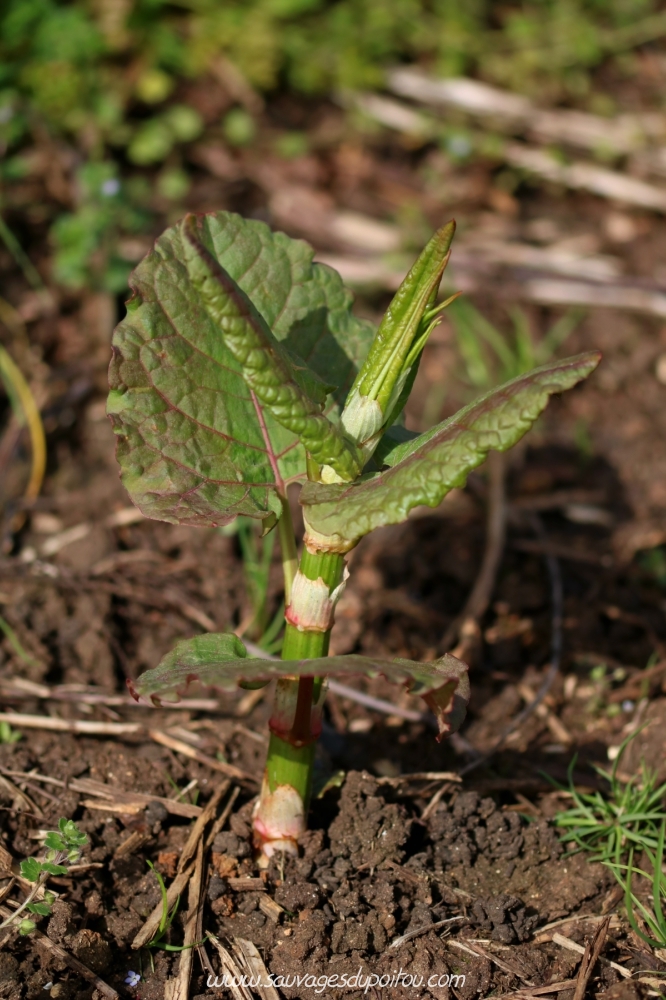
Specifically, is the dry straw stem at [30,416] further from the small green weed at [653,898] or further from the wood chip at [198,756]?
the small green weed at [653,898]

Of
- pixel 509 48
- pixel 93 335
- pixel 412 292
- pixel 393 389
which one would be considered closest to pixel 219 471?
pixel 393 389

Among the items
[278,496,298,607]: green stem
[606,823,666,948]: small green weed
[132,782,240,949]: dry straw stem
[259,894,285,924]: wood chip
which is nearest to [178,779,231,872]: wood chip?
[132,782,240,949]: dry straw stem

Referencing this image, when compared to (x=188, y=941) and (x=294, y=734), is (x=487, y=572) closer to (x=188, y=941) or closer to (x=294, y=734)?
(x=294, y=734)

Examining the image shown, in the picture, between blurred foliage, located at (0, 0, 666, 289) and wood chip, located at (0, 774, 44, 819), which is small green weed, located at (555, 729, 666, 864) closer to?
wood chip, located at (0, 774, 44, 819)

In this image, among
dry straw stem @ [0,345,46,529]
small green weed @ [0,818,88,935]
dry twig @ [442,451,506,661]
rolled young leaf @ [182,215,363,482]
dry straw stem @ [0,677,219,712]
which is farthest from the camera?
dry straw stem @ [0,345,46,529]

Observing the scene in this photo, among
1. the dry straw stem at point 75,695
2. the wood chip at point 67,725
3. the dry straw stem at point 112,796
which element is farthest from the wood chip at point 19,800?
the dry straw stem at point 75,695

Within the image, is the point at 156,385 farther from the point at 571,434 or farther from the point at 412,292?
the point at 571,434

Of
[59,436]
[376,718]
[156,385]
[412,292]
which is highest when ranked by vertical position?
[412,292]

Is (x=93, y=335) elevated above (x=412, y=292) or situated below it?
below
